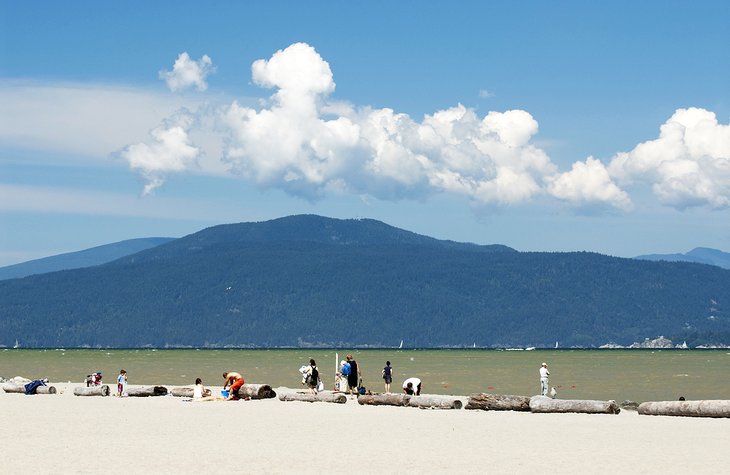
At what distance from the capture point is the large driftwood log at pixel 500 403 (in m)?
41.0

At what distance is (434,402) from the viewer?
4278 centimetres

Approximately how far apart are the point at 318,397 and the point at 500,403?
349 inches

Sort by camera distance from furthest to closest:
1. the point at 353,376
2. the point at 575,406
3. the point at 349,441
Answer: the point at 353,376
the point at 575,406
the point at 349,441

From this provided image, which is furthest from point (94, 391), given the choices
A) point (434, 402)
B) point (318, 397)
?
point (434, 402)

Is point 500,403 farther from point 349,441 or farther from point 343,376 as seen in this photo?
point 349,441

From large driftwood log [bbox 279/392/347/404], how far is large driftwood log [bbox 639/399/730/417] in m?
12.8

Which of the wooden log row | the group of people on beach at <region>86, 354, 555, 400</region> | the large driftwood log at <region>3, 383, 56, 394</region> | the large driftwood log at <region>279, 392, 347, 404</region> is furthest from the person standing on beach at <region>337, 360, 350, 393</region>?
the large driftwood log at <region>3, 383, 56, 394</region>

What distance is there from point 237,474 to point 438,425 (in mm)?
13341

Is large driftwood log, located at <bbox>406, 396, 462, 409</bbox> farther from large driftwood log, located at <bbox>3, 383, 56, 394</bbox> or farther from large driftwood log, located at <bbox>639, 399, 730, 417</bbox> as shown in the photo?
large driftwood log, located at <bbox>3, 383, 56, 394</bbox>

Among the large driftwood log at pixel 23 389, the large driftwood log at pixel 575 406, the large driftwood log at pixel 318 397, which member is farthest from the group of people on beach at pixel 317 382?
the large driftwood log at pixel 23 389

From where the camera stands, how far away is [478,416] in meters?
38.6

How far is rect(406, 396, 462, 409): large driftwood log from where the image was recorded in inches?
1670

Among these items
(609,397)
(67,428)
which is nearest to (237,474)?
(67,428)

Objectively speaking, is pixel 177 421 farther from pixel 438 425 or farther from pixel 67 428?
pixel 438 425
